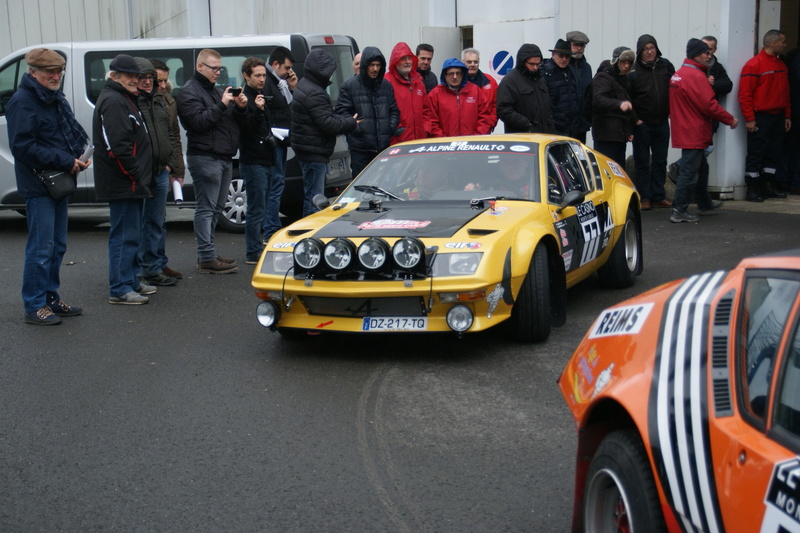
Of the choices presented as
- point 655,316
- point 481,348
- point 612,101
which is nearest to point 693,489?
point 655,316

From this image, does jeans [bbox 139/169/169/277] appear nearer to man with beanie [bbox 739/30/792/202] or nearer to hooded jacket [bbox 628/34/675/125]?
hooded jacket [bbox 628/34/675/125]

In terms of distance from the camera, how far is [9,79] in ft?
41.0

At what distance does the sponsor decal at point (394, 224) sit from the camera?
261 inches

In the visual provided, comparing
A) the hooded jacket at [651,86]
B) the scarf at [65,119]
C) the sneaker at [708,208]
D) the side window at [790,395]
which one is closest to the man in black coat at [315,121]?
the scarf at [65,119]

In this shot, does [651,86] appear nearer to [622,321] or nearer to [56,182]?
[56,182]

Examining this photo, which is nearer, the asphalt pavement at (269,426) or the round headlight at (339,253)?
the asphalt pavement at (269,426)

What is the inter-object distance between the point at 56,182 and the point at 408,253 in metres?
2.97

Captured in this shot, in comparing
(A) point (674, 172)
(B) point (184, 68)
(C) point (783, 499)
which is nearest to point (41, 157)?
(B) point (184, 68)

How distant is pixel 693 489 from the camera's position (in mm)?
2717

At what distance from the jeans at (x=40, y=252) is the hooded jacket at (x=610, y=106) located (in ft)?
23.1

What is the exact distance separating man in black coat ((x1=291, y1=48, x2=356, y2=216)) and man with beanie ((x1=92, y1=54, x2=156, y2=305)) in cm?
207

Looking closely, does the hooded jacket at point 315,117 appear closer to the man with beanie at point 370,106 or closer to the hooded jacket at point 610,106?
the man with beanie at point 370,106

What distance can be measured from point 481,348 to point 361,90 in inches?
184

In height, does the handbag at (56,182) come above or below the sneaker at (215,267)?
above
